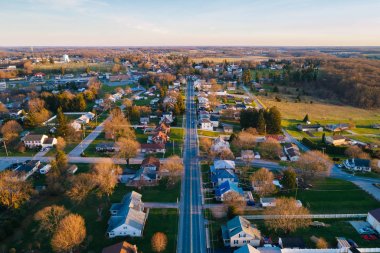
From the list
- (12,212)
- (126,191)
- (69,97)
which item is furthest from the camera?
(69,97)

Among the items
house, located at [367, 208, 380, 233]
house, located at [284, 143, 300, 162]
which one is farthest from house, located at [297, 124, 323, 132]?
house, located at [367, 208, 380, 233]

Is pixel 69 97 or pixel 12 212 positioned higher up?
pixel 69 97

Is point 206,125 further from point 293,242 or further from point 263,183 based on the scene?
point 293,242

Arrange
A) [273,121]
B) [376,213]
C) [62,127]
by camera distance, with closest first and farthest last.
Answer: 1. [376,213]
2. [62,127]
3. [273,121]

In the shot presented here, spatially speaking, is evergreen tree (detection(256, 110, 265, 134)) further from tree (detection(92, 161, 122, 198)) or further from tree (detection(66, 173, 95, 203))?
tree (detection(66, 173, 95, 203))

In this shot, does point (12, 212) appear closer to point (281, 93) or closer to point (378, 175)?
point (378, 175)

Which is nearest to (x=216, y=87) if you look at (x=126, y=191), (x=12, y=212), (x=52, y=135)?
(x=52, y=135)

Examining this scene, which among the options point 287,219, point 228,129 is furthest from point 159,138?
point 287,219
